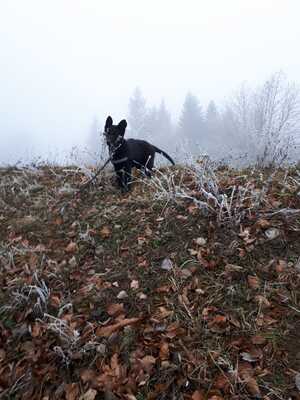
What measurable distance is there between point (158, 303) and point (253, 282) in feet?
2.51

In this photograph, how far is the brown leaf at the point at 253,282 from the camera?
99.2 inches

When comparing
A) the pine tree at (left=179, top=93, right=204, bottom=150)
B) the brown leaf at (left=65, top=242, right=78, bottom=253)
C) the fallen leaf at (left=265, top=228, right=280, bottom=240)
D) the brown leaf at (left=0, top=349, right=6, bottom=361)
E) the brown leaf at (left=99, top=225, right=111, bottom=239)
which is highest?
the fallen leaf at (left=265, top=228, right=280, bottom=240)

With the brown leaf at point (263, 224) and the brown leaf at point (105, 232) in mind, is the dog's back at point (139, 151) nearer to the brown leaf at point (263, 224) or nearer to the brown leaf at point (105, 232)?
the brown leaf at point (105, 232)

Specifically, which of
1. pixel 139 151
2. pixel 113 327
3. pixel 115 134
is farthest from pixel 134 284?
pixel 139 151

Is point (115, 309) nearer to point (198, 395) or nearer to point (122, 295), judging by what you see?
point (122, 295)

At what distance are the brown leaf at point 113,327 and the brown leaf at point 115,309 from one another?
0.41 ft

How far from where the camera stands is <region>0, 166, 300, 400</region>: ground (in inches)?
80.1

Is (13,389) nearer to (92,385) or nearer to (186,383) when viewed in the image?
(92,385)

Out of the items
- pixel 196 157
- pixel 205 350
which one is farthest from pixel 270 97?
pixel 205 350

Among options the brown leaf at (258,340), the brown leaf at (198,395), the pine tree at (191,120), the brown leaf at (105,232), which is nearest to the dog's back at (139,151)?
the brown leaf at (105,232)

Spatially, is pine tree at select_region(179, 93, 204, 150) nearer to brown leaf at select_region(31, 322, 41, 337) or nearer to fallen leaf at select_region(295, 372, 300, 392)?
brown leaf at select_region(31, 322, 41, 337)

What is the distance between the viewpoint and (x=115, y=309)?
2.55m

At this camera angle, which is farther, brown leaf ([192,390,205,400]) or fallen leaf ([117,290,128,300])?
fallen leaf ([117,290,128,300])

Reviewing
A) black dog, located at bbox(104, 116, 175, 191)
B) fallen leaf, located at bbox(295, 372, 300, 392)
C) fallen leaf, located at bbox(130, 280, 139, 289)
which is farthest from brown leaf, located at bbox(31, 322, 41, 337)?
black dog, located at bbox(104, 116, 175, 191)
